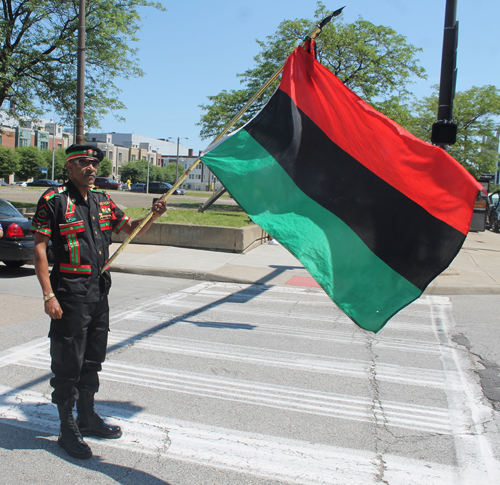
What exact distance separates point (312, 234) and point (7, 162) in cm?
7905

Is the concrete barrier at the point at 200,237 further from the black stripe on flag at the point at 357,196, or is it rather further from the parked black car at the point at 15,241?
the black stripe on flag at the point at 357,196

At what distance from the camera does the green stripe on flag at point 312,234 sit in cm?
363

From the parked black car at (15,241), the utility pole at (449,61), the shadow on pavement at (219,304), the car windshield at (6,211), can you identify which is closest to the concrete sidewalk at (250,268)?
the shadow on pavement at (219,304)

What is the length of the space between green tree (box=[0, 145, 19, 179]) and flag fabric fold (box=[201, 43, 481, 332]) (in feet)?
256

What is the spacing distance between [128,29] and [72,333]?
713 inches

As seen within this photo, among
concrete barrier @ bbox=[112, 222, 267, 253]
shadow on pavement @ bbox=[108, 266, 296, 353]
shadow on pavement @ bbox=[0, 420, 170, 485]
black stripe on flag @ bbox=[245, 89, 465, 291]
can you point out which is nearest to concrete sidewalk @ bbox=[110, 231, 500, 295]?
shadow on pavement @ bbox=[108, 266, 296, 353]

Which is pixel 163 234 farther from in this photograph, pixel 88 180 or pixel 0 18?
pixel 88 180

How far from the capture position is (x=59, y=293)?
135 inches

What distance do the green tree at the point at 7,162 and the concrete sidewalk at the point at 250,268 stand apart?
221 ft

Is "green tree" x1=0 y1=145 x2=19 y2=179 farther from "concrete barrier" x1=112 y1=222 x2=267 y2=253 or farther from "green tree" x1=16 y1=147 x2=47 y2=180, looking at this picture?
"concrete barrier" x1=112 y1=222 x2=267 y2=253

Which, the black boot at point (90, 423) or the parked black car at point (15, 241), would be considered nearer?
the black boot at point (90, 423)

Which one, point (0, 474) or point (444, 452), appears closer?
point (0, 474)

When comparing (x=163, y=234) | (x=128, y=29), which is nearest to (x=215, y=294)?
(x=163, y=234)

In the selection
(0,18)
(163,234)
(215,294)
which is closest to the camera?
(215,294)
